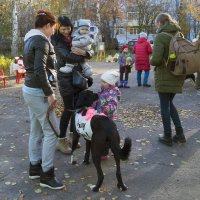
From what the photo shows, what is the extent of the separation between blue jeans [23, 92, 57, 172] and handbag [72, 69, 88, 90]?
0.89 m

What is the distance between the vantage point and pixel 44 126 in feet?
13.9

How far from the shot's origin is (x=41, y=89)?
4.10m

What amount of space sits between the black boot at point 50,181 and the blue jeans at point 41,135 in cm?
5

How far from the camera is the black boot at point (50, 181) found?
4297 millimetres

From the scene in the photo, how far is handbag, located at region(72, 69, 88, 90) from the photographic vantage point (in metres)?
5.06

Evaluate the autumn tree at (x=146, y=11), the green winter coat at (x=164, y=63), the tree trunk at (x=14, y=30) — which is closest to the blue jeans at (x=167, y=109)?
the green winter coat at (x=164, y=63)

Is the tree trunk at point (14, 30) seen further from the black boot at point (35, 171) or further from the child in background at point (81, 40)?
the black boot at point (35, 171)

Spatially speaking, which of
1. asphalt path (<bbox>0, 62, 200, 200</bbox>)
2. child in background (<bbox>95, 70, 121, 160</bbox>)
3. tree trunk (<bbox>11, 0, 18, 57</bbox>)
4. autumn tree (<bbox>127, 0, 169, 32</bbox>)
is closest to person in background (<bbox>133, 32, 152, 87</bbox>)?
asphalt path (<bbox>0, 62, 200, 200</bbox>)

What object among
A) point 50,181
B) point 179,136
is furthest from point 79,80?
point 179,136

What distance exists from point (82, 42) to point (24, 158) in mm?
1901

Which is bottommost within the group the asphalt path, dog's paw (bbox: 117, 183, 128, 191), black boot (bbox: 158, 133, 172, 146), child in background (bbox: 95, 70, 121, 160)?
the asphalt path

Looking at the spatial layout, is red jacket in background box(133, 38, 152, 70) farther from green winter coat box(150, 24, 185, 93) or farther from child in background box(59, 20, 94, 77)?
child in background box(59, 20, 94, 77)

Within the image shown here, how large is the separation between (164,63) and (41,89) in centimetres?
227

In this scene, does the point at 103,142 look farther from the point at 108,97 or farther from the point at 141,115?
the point at 141,115
